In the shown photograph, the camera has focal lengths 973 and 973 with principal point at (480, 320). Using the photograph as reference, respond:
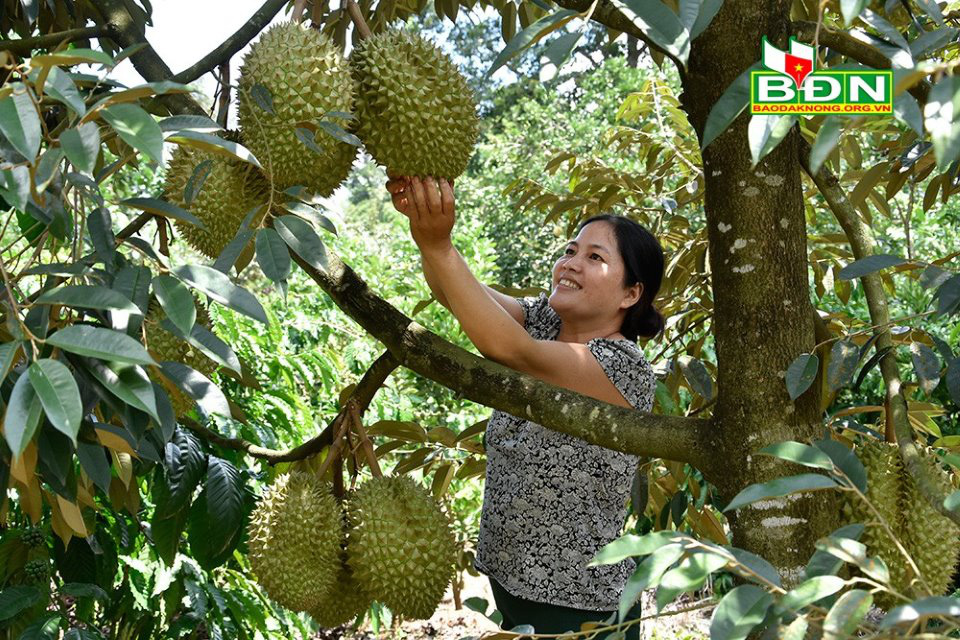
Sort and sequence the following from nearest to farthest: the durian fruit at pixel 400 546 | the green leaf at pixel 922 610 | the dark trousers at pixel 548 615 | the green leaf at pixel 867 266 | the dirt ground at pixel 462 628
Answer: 1. the green leaf at pixel 922 610
2. the green leaf at pixel 867 266
3. the durian fruit at pixel 400 546
4. the dark trousers at pixel 548 615
5. the dirt ground at pixel 462 628

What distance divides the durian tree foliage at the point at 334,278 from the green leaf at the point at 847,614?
10cm

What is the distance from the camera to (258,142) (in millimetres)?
1100

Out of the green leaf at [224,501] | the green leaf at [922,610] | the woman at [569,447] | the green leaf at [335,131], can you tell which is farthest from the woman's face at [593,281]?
the green leaf at [922,610]

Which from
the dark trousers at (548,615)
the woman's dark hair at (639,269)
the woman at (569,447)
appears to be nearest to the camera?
the woman at (569,447)

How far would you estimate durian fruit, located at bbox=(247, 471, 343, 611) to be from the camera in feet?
4.16

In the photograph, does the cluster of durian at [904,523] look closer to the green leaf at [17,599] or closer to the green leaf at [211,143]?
the green leaf at [211,143]

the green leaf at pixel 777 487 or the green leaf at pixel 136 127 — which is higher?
the green leaf at pixel 136 127

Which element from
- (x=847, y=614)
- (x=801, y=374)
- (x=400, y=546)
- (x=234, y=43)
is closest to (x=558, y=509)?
(x=400, y=546)

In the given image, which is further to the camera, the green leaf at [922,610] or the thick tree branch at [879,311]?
the thick tree branch at [879,311]

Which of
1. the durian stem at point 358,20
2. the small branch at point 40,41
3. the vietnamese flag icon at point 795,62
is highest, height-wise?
the durian stem at point 358,20

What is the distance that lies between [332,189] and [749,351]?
54 centimetres

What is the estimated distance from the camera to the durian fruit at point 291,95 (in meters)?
1.09

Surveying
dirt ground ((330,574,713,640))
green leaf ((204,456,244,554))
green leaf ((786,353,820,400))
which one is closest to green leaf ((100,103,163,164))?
green leaf ((786,353,820,400))

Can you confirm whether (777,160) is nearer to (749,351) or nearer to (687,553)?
(749,351)
